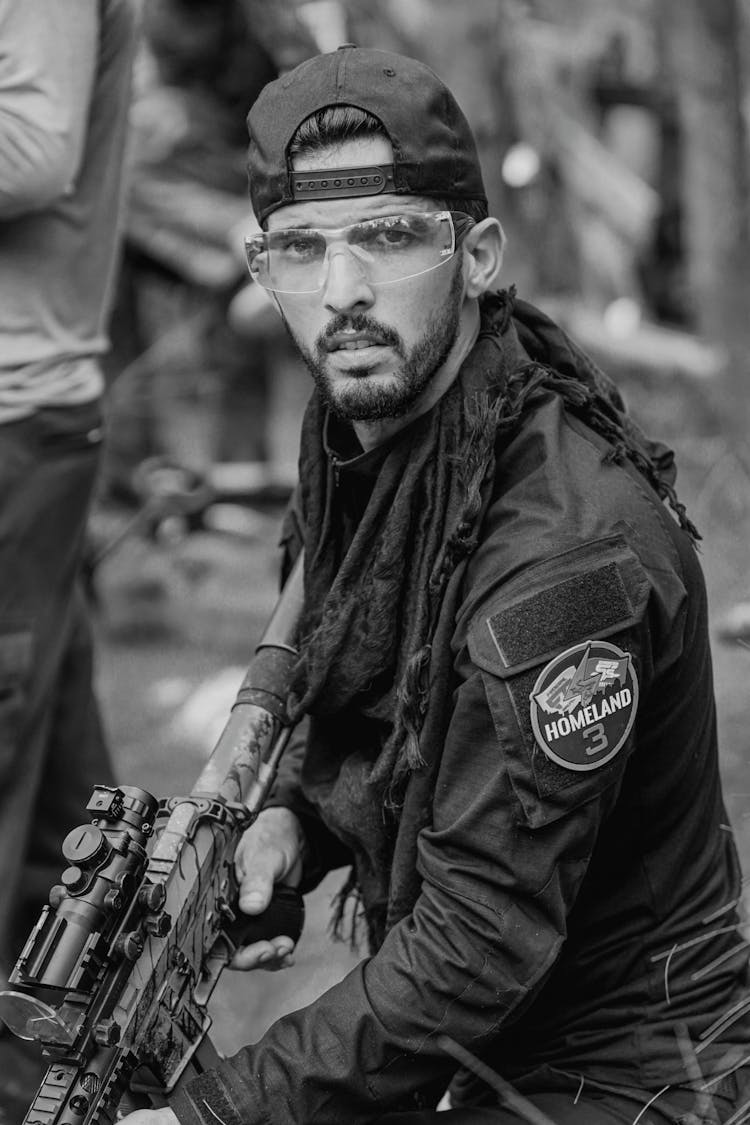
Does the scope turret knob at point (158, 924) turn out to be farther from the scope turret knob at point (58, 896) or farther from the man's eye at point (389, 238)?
the man's eye at point (389, 238)

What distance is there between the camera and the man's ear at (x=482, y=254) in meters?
2.32

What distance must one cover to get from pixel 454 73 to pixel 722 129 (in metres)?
1.05

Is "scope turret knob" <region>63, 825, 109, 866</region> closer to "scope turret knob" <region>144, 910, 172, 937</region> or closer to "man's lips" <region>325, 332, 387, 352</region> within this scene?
"scope turret knob" <region>144, 910, 172, 937</region>

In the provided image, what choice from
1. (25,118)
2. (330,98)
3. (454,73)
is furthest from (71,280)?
(454,73)

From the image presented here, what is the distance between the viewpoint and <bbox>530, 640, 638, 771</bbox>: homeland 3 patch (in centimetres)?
192

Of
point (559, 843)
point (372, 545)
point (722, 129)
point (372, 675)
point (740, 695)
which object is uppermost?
point (722, 129)

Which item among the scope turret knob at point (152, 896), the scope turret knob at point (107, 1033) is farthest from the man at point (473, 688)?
the scope turret knob at point (152, 896)

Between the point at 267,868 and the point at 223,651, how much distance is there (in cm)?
350

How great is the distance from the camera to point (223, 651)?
5941 millimetres

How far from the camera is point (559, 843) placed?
196 cm

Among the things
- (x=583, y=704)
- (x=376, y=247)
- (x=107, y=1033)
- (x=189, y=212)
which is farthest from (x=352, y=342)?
(x=189, y=212)

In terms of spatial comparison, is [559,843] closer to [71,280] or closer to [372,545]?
[372,545]

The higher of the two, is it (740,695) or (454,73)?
(454,73)

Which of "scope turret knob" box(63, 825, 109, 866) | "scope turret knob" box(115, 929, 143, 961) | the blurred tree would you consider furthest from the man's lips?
the blurred tree
